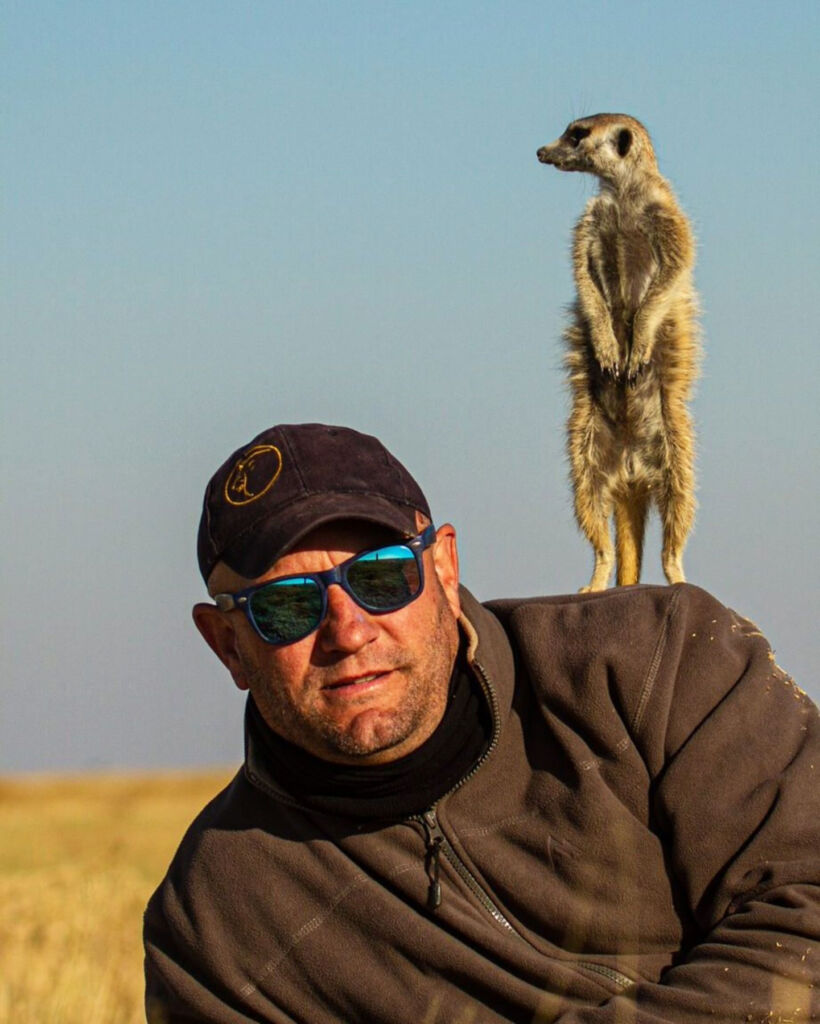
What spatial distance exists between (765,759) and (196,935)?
48.8 inches

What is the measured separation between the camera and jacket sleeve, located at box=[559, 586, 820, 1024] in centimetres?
283

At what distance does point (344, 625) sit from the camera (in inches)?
124

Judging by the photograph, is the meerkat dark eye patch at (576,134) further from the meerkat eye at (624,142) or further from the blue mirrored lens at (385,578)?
the blue mirrored lens at (385,578)

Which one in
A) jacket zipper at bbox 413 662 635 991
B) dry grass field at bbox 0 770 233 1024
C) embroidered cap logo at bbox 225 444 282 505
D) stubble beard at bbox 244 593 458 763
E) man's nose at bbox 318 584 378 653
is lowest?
dry grass field at bbox 0 770 233 1024

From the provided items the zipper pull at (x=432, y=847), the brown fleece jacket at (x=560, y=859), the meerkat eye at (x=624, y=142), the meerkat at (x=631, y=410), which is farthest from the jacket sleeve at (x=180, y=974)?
the meerkat eye at (x=624, y=142)

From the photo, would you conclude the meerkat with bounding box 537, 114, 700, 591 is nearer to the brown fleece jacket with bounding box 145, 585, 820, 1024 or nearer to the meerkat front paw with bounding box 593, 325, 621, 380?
the meerkat front paw with bounding box 593, 325, 621, 380

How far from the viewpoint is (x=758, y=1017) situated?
282cm

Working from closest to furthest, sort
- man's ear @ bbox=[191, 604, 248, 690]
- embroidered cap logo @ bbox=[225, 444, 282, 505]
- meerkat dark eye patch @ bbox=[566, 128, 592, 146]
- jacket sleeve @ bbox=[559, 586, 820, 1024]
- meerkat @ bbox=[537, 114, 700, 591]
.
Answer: jacket sleeve @ bbox=[559, 586, 820, 1024], embroidered cap logo @ bbox=[225, 444, 282, 505], man's ear @ bbox=[191, 604, 248, 690], meerkat @ bbox=[537, 114, 700, 591], meerkat dark eye patch @ bbox=[566, 128, 592, 146]

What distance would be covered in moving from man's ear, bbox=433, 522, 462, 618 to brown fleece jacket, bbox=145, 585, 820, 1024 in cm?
4

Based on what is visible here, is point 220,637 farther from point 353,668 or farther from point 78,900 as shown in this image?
point 78,900

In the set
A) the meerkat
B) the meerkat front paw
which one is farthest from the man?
the meerkat front paw

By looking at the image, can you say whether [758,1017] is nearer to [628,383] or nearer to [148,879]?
[628,383]

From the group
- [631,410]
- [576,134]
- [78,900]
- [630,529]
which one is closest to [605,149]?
[576,134]

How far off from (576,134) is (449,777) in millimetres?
4524
